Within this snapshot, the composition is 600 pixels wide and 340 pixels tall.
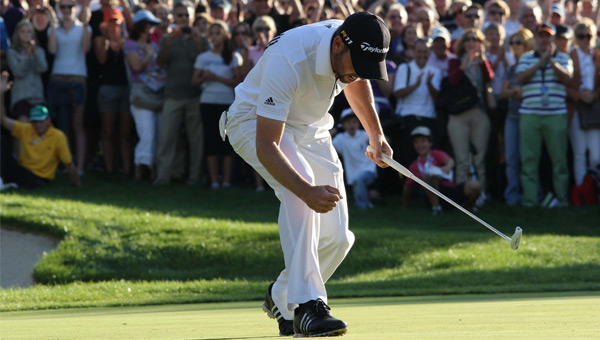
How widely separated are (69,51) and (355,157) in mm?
4606

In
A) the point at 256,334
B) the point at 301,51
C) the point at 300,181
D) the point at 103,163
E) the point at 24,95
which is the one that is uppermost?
the point at 301,51

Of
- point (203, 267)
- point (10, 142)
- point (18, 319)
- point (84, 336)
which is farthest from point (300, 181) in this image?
point (10, 142)

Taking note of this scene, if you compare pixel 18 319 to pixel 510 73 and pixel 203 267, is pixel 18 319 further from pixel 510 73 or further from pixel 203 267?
pixel 510 73

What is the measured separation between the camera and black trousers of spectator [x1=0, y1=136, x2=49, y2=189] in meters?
14.0

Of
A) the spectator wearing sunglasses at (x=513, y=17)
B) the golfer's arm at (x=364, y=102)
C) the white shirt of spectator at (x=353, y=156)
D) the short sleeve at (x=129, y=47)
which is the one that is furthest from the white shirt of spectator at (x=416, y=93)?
the golfer's arm at (x=364, y=102)

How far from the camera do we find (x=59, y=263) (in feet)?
36.6

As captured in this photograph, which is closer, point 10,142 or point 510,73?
point 510,73

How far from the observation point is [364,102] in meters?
5.71

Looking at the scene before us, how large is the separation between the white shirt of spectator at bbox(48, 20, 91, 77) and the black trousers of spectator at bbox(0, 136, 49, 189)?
140 centimetres

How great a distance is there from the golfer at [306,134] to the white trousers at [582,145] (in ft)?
28.8

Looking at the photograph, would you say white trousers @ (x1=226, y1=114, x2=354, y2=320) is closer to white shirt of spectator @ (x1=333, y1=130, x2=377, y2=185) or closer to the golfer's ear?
the golfer's ear

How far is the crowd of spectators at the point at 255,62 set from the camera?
538 inches

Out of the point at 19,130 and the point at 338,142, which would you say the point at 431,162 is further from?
the point at 19,130

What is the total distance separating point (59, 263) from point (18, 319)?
4.04 metres
